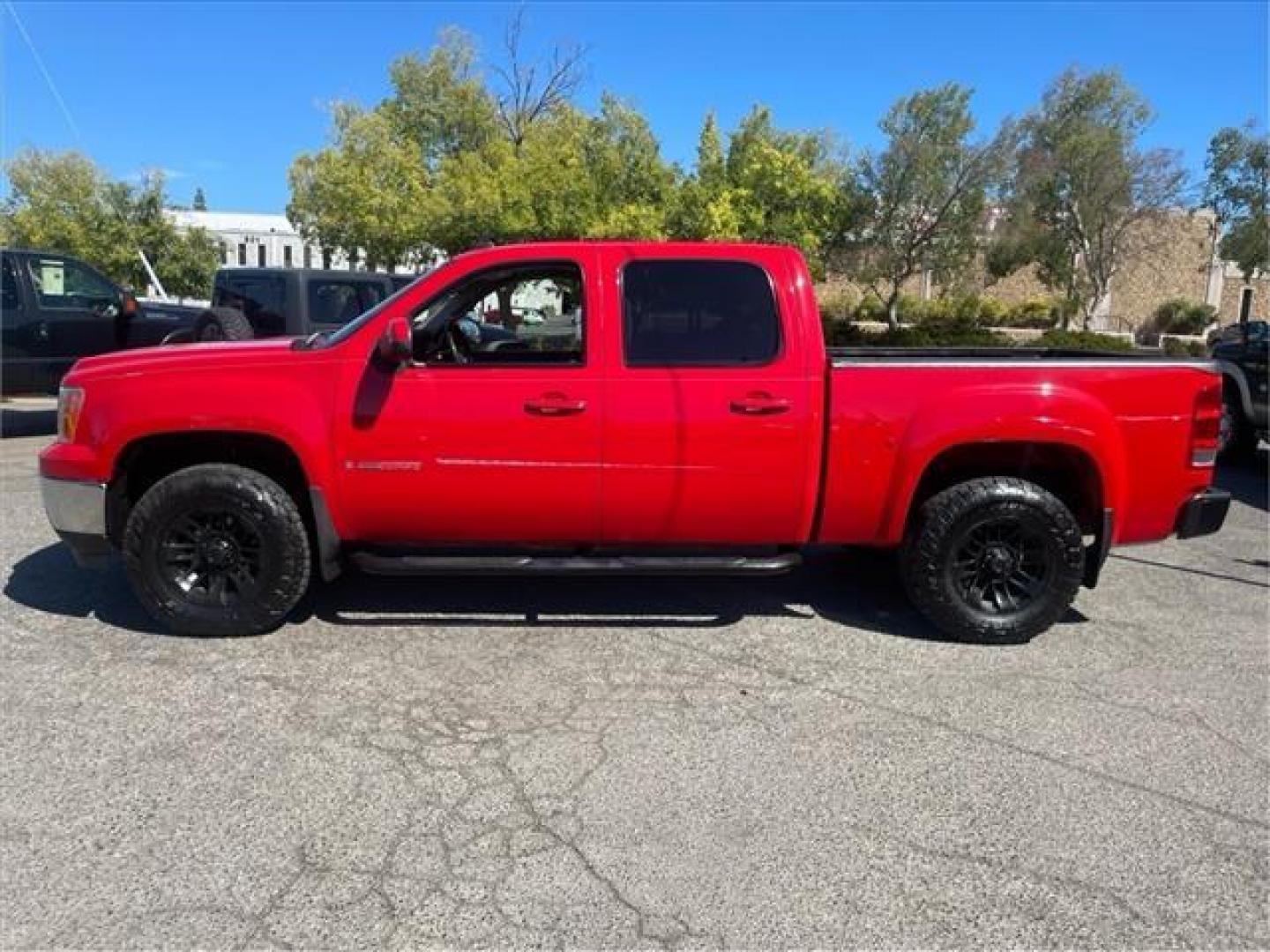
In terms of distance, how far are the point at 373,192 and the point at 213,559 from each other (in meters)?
29.5

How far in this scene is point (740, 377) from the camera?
14.3 ft

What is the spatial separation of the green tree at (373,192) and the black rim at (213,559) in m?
26.4

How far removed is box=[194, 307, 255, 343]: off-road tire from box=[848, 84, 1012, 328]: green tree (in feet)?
86.8

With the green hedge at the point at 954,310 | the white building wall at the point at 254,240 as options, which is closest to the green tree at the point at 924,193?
the green hedge at the point at 954,310

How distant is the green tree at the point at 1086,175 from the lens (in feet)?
103

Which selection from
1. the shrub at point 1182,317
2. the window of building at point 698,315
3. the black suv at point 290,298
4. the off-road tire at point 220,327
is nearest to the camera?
the window of building at point 698,315

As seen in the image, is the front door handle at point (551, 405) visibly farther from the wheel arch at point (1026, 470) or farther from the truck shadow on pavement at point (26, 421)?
the truck shadow on pavement at point (26, 421)

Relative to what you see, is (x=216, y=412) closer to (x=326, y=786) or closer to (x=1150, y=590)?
(x=326, y=786)

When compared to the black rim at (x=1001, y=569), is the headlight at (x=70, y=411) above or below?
above

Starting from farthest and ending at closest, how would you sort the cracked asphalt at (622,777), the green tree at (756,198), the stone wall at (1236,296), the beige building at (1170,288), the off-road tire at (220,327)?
1. the stone wall at (1236,296)
2. the beige building at (1170,288)
3. the green tree at (756,198)
4. the off-road tire at (220,327)
5. the cracked asphalt at (622,777)

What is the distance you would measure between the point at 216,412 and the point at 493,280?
1447 mm

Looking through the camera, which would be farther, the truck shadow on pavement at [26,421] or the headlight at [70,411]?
the truck shadow on pavement at [26,421]

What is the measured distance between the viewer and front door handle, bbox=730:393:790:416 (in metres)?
4.34

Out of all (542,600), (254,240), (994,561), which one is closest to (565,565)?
(542,600)
